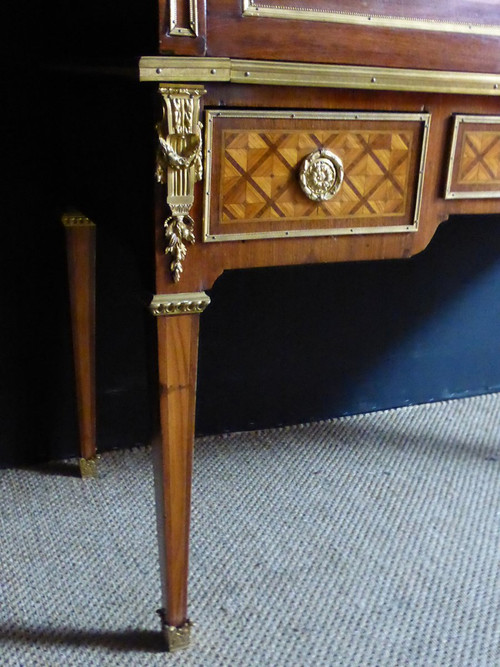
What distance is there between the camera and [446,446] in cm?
125

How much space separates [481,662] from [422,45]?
25.0 inches

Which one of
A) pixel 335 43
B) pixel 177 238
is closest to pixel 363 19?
pixel 335 43

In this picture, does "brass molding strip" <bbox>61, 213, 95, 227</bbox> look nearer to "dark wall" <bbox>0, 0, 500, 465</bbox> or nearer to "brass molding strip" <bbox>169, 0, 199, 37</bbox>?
"dark wall" <bbox>0, 0, 500, 465</bbox>

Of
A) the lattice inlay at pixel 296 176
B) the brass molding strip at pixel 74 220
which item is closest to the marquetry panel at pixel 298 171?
the lattice inlay at pixel 296 176

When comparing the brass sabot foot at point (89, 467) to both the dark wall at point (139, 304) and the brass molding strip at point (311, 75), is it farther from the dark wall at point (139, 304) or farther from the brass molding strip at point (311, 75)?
the brass molding strip at point (311, 75)

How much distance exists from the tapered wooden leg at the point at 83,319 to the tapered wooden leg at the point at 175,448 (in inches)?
13.6

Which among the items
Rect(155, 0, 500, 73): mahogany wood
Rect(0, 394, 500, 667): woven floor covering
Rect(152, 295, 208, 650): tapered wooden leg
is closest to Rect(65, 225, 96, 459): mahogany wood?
Rect(0, 394, 500, 667): woven floor covering

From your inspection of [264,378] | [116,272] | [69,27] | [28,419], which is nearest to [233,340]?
[264,378]

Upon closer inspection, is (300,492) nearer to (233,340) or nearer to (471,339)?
(233,340)

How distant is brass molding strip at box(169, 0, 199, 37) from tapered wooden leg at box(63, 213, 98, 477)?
17.3 inches

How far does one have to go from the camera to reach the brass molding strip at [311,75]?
1.88 ft

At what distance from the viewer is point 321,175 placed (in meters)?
0.67

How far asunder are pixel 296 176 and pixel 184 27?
6.5 inches

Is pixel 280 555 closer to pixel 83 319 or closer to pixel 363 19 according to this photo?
pixel 83 319
